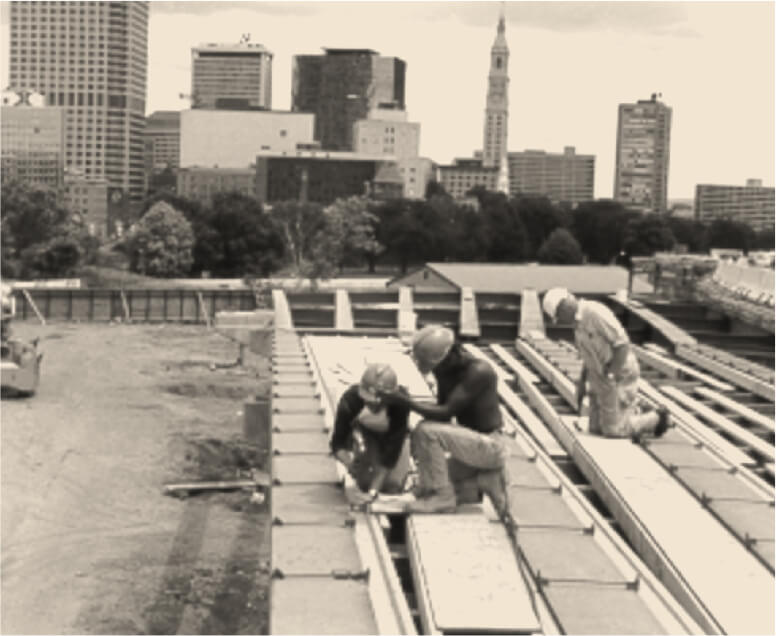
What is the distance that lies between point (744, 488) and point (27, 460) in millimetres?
15589

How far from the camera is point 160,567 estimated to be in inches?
645

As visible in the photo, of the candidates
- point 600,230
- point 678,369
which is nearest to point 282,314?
point 678,369

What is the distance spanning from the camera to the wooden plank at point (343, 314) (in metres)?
23.7

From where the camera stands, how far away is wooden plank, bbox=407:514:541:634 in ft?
23.4

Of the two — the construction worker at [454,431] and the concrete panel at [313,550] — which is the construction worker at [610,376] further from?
the concrete panel at [313,550]

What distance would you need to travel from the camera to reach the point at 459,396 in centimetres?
912

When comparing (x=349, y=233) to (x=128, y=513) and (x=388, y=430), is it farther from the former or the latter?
(x=388, y=430)

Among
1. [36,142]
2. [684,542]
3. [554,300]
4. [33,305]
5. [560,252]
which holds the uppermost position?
[36,142]

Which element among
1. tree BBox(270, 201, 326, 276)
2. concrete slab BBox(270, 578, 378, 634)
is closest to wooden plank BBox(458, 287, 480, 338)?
concrete slab BBox(270, 578, 378, 634)

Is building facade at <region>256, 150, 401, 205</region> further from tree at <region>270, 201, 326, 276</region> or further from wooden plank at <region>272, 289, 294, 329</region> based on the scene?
wooden plank at <region>272, 289, 294, 329</region>

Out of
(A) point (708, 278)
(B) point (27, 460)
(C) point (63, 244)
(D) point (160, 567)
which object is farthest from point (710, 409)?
(C) point (63, 244)

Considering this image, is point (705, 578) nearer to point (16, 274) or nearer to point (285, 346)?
point (285, 346)

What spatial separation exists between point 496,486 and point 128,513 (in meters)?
11.3

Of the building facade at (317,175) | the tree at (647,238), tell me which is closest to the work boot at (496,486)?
the tree at (647,238)
